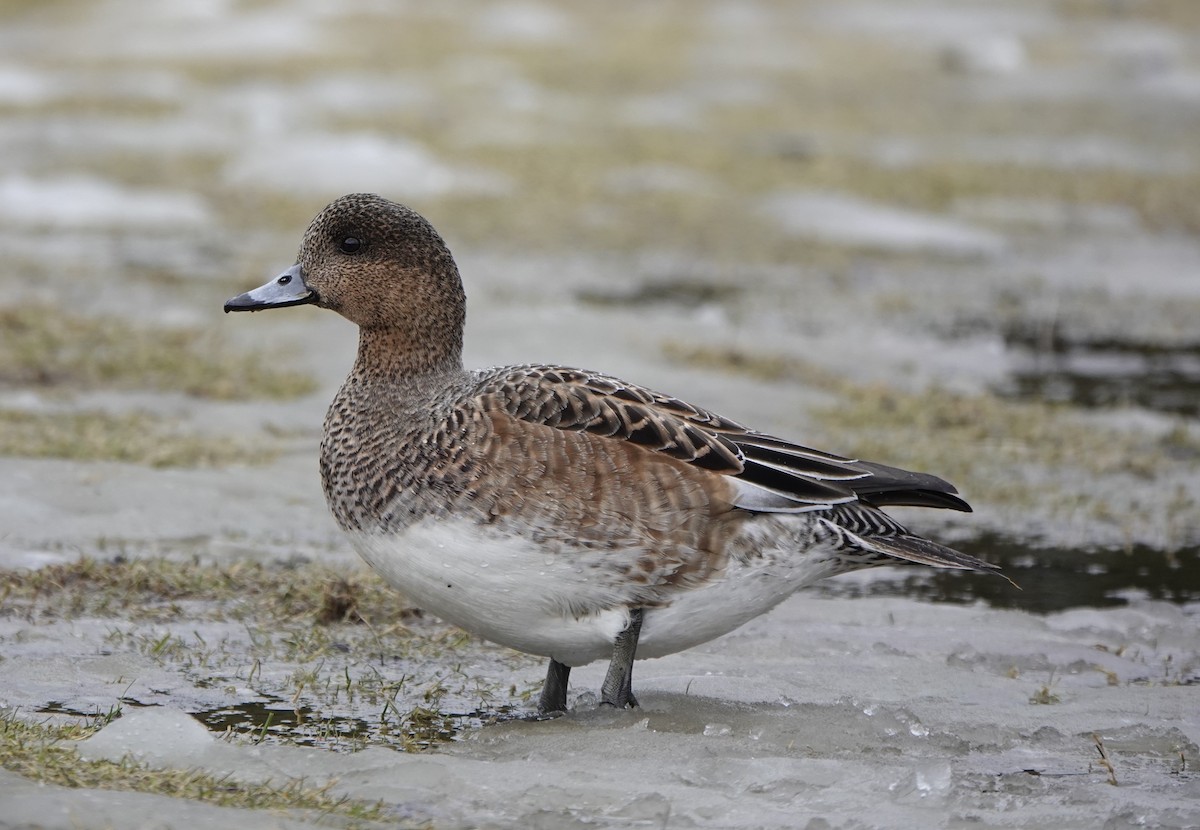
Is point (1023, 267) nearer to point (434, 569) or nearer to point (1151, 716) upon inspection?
point (1151, 716)

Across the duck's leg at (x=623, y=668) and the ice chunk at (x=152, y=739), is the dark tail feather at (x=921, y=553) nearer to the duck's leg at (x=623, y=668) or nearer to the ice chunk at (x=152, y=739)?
the duck's leg at (x=623, y=668)

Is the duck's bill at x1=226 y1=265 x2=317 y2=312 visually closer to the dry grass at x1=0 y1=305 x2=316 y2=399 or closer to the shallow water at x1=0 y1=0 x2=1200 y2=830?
the shallow water at x1=0 y1=0 x2=1200 y2=830

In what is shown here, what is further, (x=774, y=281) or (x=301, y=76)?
(x=301, y=76)

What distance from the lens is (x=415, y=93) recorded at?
16891 millimetres

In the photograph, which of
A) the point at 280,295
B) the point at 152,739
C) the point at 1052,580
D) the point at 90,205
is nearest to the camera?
the point at 152,739

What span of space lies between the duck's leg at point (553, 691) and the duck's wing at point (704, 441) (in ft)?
2.25

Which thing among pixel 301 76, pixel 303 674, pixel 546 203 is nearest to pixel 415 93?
pixel 301 76

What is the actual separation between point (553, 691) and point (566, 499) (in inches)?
25.4

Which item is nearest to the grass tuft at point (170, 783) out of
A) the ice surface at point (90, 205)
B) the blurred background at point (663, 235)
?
the blurred background at point (663, 235)

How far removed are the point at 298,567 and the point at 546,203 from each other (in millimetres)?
8024

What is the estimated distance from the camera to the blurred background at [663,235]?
686 cm

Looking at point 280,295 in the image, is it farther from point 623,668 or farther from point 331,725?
point 623,668

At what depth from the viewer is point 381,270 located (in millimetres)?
4586

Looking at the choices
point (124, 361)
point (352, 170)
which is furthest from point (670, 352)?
point (352, 170)
